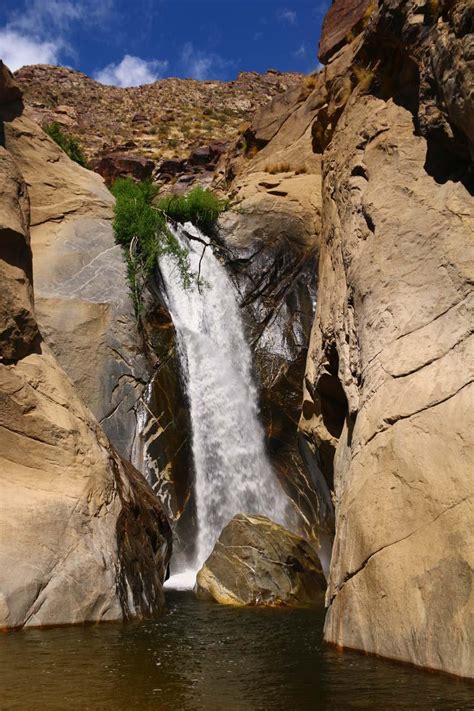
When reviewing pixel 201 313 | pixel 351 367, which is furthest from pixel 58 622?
pixel 201 313

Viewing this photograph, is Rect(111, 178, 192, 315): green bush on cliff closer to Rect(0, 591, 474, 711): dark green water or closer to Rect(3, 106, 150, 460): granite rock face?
Rect(3, 106, 150, 460): granite rock face

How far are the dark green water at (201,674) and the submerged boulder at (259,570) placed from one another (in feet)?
9.69

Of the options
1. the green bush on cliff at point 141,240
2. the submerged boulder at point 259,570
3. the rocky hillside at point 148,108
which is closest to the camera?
the submerged boulder at point 259,570

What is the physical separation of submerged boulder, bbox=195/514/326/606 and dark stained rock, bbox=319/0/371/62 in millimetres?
16656

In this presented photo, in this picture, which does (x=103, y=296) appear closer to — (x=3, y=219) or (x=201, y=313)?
(x=201, y=313)

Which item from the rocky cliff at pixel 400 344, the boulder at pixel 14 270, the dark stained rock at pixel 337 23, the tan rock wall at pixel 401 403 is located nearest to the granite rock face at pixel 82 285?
the boulder at pixel 14 270

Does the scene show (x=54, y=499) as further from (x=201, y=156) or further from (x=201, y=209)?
(x=201, y=156)

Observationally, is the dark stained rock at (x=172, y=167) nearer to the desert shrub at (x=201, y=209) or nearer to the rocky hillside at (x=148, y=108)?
the rocky hillside at (x=148, y=108)

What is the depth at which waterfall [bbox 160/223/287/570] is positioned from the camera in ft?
55.0

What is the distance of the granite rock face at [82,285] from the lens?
17156 millimetres

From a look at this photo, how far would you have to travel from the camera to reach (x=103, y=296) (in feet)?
61.2

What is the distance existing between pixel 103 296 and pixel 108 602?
10.3 metres

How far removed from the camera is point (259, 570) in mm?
12781

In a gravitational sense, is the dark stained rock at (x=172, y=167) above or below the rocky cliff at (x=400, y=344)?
above
